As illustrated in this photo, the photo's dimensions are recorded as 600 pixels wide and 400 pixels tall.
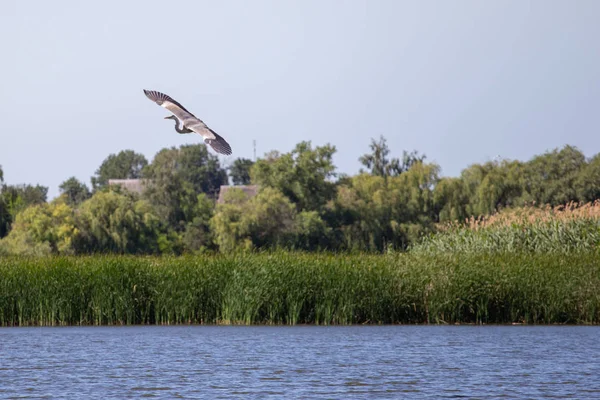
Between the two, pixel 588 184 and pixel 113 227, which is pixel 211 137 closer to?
pixel 113 227

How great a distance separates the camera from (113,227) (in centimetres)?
5962

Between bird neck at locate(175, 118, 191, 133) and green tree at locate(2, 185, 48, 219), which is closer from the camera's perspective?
bird neck at locate(175, 118, 191, 133)

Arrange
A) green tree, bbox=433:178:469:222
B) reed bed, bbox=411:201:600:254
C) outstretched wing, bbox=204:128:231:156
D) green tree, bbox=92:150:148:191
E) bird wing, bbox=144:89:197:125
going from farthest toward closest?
green tree, bbox=92:150:148:191 → green tree, bbox=433:178:469:222 → reed bed, bbox=411:201:600:254 → bird wing, bbox=144:89:197:125 → outstretched wing, bbox=204:128:231:156

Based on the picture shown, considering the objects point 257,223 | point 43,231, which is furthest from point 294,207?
point 43,231

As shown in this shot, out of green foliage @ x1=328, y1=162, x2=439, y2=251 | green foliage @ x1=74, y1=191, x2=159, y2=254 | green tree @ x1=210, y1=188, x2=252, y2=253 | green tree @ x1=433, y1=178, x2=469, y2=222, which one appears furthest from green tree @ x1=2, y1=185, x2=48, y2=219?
green tree @ x1=433, y1=178, x2=469, y2=222

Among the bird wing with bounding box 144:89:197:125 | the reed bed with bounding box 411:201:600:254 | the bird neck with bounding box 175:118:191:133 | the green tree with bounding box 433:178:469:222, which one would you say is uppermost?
the green tree with bounding box 433:178:469:222

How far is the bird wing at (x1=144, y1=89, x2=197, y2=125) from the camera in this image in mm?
20234

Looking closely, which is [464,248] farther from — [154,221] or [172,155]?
[172,155]

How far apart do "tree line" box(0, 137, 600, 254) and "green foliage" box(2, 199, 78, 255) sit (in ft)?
0.20

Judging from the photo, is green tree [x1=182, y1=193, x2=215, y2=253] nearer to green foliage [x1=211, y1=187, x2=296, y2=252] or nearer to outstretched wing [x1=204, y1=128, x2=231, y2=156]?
green foliage [x1=211, y1=187, x2=296, y2=252]

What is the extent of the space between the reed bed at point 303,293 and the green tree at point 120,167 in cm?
9287

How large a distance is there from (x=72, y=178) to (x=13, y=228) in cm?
3866

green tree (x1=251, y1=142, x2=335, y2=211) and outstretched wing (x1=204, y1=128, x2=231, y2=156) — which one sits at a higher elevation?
green tree (x1=251, y1=142, x2=335, y2=211)

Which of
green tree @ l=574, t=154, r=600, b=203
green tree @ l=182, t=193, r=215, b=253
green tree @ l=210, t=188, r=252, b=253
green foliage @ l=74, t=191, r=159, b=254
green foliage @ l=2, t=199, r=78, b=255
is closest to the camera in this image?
green foliage @ l=2, t=199, r=78, b=255
